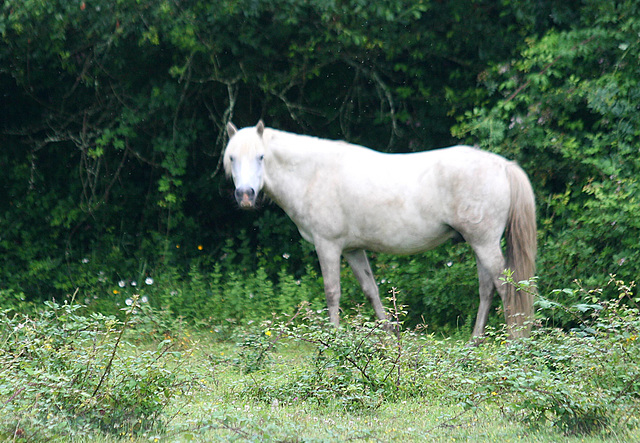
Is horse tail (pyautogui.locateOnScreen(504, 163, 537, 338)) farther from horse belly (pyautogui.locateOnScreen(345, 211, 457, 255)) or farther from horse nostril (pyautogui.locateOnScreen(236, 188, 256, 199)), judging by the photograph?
horse nostril (pyautogui.locateOnScreen(236, 188, 256, 199))

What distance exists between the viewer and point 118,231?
980cm

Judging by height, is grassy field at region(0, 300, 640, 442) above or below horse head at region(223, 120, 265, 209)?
below

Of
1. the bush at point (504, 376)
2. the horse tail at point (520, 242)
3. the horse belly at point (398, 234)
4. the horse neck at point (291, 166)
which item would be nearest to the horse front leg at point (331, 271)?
the horse belly at point (398, 234)

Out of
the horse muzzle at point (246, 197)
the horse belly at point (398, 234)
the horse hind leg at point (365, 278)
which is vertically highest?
the horse muzzle at point (246, 197)

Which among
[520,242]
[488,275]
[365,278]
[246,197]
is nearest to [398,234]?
[365,278]

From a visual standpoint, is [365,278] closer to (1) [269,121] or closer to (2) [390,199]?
(2) [390,199]

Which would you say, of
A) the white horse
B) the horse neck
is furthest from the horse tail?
the horse neck

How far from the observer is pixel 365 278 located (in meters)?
6.49

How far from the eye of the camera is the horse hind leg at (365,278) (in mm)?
6453

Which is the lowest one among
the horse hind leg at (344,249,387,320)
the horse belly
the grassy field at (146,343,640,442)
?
the grassy field at (146,343,640,442)

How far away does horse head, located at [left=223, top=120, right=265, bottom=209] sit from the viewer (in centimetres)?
602

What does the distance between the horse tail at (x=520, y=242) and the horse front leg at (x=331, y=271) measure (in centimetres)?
132

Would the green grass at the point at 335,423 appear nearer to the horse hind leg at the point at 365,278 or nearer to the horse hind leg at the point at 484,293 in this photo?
the horse hind leg at the point at 484,293

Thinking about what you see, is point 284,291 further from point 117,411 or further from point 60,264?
point 117,411
